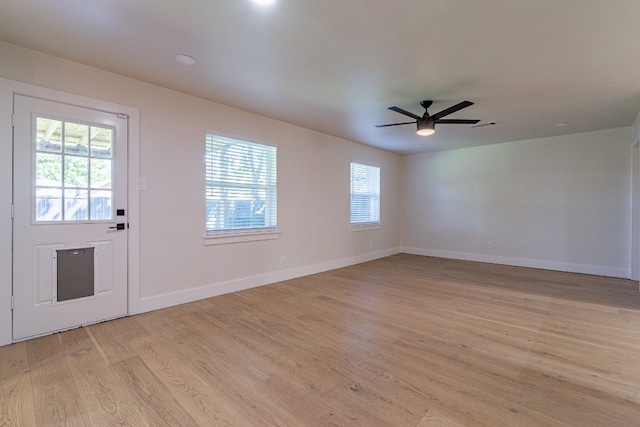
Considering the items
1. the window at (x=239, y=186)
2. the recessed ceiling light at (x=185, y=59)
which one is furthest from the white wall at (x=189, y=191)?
the recessed ceiling light at (x=185, y=59)

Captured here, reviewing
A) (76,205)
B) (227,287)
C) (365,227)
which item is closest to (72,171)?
(76,205)

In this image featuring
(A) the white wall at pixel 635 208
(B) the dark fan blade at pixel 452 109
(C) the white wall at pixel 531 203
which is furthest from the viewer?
(C) the white wall at pixel 531 203

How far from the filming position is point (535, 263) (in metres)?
5.76

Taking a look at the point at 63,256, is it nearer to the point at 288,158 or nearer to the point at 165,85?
the point at 165,85

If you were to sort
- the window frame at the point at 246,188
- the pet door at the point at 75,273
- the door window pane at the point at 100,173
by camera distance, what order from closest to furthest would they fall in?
1. the pet door at the point at 75,273
2. the door window pane at the point at 100,173
3. the window frame at the point at 246,188

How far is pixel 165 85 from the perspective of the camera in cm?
332

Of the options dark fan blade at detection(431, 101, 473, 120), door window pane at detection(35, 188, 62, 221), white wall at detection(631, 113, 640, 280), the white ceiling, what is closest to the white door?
door window pane at detection(35, 188, 62, 221)

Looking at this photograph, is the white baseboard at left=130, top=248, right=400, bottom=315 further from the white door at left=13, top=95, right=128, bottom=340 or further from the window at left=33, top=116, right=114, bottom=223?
the window at left=33, top=116, right=114, bottom=223

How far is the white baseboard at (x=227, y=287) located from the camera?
332 centimetres

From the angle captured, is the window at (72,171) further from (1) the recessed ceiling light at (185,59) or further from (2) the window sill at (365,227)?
(2) the window sill at (365,227)

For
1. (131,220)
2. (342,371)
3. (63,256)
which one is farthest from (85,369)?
(342,371)

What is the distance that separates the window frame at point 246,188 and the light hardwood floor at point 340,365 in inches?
34.3

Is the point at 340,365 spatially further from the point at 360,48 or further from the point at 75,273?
the point at 75,273

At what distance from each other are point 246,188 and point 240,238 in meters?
0.74
